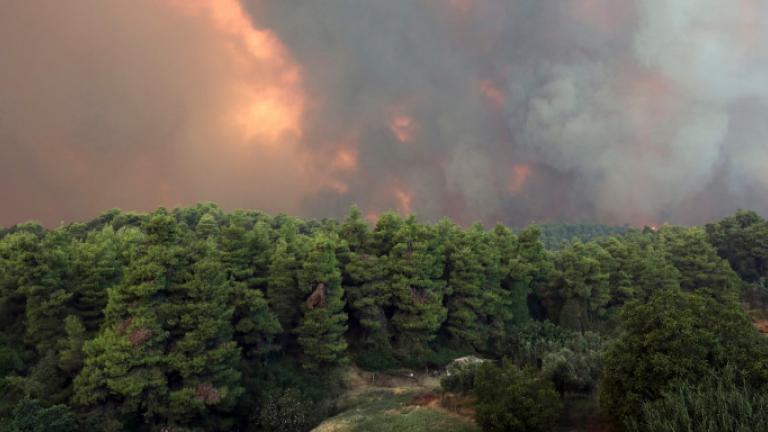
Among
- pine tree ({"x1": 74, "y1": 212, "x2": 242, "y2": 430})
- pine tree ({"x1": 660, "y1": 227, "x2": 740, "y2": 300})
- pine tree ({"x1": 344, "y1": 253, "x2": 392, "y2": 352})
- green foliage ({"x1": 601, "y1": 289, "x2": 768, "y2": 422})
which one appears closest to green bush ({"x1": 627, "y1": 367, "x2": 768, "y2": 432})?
green foliage ({"x1": 601, "y1": 289, "x2": 768, "y2": 422})

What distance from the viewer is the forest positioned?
1830cm

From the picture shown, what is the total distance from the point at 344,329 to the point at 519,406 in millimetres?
19430

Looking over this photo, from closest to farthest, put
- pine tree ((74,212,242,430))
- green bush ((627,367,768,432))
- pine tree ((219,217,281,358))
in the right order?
green bush ((627,367,768,432))
pine tree ((74,212,242,430))
pine tree ((219,217,281,358))

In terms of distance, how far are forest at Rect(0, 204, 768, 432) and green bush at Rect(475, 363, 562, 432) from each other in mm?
89

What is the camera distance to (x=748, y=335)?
59.7ft

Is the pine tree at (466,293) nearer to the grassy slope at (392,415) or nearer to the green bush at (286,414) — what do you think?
the grassy slope at (392,415)

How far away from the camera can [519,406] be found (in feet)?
67.0

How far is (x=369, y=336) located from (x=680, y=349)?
27.9 meters

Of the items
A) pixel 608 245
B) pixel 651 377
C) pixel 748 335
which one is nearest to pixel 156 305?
pixel 651 377

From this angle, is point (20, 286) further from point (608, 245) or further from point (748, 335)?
point (608, 245)

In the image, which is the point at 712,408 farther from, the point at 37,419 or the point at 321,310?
the point at 37,419

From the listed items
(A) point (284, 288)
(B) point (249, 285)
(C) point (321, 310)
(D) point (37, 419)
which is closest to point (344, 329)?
(C) point (321, 310)

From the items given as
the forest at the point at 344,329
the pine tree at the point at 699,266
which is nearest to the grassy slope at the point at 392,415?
the forest at the point at 344,329

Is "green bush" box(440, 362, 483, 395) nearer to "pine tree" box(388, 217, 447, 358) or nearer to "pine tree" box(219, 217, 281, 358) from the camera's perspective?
"pine tree" box(388, 217, 447, 358)
